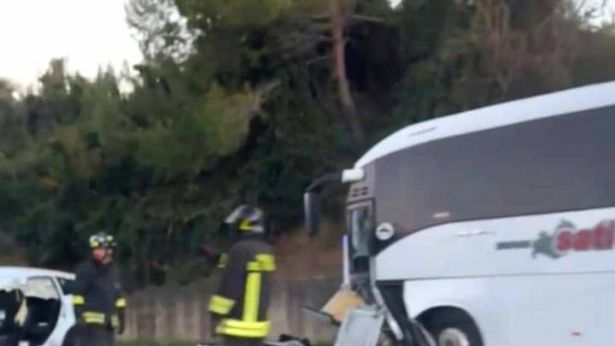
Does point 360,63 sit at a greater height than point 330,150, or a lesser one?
greater

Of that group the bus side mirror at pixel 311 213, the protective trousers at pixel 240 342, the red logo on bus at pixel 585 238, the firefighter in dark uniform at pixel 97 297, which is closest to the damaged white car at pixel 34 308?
the bus side mirror at pixel 311 213

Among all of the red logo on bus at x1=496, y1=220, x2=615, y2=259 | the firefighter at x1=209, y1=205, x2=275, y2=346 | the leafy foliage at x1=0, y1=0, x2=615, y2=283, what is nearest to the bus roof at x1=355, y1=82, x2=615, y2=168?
the red logo on bus at x1=496, y1=220, x2=615, y2=259

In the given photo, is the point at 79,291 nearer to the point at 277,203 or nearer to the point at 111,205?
the point at 277,203

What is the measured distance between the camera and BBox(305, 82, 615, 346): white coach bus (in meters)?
14.0

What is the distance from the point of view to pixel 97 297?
587 inches

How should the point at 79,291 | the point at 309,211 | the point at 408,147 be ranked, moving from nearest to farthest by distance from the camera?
the point at 79,291, the point at 408,147, the point at 309,211

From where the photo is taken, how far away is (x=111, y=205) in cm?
3241

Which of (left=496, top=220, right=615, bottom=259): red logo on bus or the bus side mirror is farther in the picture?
the bus side mirror

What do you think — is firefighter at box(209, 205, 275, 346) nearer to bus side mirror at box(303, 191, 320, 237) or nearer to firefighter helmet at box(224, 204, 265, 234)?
firefighter helmet at box(224, 204, 265, 234)

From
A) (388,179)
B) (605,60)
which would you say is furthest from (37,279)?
(605,60)

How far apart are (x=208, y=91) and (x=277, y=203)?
414 cm

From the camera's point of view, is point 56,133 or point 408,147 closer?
point 408,147

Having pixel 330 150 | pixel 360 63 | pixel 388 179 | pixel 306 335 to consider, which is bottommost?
pixel 306 335

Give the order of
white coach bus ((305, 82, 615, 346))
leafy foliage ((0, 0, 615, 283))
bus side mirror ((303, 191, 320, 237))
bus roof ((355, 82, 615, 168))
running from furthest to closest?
leafy foliage ((0, 0, 615, 283)) < bus side mirror ((303, 191, 320, 237)) < bus roof ((355, 82, 615, 168)) < white coach bus ((305, 82, 615, 346))
